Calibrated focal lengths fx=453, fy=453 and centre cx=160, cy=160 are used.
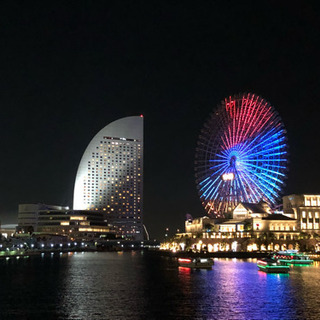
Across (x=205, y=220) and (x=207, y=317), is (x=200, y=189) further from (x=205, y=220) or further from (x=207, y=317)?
(x=207, y=317)

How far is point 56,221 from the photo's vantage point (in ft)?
585

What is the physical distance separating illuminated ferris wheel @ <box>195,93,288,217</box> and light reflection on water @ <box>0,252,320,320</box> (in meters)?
43.1

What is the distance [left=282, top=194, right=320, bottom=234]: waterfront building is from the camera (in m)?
121

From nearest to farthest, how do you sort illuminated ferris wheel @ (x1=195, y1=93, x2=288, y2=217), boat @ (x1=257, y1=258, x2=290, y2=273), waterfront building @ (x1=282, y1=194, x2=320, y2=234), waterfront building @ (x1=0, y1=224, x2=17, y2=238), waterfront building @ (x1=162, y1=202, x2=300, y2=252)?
boat @ (x1=257, y1=258, x2=290, y2=273) → illuminated ferris wheel @ (x1=195, y1=93, x2=288, y2=217) → waterfront building @ (x1=162, y1=202, x2=300, y2=252) → waterfront building @ (x1=282, y1=194, x2=320, y2=234) → waterfront building @ (x1=0, y1=224, x2=17, y2=238)

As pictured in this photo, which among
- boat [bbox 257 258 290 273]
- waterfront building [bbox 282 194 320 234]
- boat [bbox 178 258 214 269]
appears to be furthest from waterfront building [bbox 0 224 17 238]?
boat [bbox 257 258 290 273]

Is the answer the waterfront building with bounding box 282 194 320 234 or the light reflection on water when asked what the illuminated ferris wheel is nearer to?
the waterfront building with bounding box 282 194 320 234

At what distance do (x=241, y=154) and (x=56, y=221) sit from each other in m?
99.2

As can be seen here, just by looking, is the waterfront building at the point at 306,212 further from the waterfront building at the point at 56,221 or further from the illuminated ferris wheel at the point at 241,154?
the waterfront building at the point at 56,221

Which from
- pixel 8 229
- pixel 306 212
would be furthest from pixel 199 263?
pixel 8 229

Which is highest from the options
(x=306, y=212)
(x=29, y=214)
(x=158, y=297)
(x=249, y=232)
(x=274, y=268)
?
(x=29, y=214)

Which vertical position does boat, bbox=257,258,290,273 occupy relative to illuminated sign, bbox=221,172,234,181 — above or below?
below

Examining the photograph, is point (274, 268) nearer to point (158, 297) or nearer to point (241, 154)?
point (158, 297)

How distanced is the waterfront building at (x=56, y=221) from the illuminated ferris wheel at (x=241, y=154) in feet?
267

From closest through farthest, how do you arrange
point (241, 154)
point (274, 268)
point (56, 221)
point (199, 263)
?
point (274, 268)
point (199, 263)
point (241, 154)
point (56, 221)
